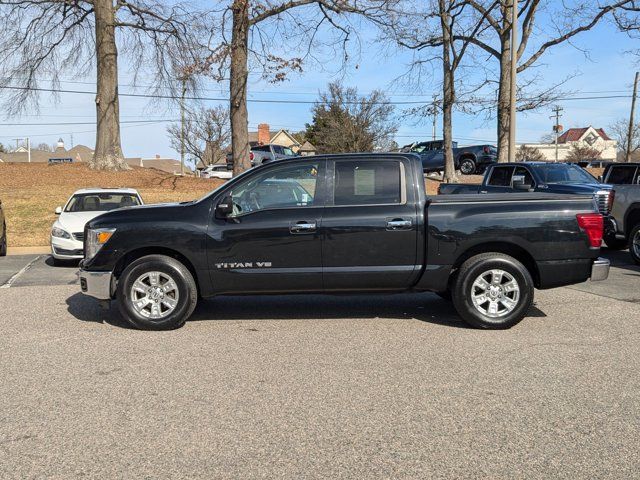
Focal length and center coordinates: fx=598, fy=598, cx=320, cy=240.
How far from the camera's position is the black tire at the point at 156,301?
6.45 meters

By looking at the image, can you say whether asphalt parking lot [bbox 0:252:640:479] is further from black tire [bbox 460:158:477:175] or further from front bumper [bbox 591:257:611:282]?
black tire [bbox 460:158:477:175]

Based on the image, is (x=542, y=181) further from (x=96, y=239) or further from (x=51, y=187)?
(x=51, y=187)

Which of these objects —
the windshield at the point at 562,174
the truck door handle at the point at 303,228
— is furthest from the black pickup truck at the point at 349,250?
the windshield at the point at 562,174

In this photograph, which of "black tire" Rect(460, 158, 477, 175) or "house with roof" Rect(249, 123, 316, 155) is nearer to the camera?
"black tire" Rect(460, 158, 477, 175)

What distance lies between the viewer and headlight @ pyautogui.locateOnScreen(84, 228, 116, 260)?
6.55 metres

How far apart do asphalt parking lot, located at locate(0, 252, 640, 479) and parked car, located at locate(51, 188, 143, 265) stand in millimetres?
4351

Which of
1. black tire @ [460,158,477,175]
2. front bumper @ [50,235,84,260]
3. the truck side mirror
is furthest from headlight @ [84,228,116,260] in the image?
black tire @ [460,158,477,175]

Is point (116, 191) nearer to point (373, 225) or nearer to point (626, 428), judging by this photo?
point (373, 225)

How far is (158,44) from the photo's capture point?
23516mm

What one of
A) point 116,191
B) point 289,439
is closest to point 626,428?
point 289,439

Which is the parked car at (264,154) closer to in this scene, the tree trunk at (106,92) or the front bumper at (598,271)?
the tree trunk at (106,92)

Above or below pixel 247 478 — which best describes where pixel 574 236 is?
above

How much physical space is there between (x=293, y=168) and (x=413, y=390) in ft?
9.91

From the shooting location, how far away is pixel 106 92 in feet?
75.3
